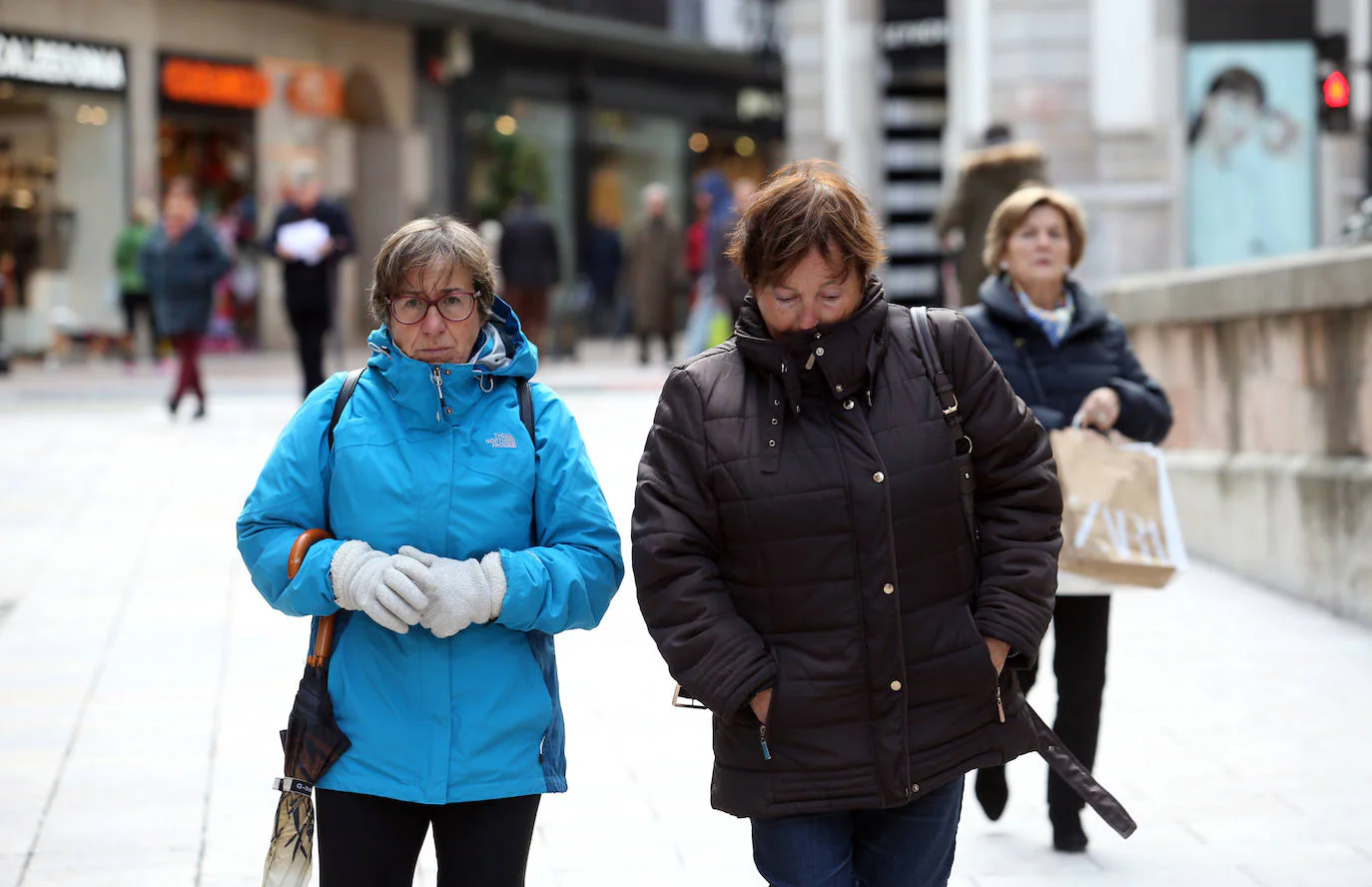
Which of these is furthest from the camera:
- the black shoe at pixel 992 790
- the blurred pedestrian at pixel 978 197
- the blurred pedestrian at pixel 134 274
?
the blurred pedestrian at pixel 134 274

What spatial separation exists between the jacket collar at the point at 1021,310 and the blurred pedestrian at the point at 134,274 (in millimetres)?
20144

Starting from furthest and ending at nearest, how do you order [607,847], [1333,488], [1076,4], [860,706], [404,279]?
[1076,4] < [1333,488] < [607,847] < [404,279] < [860,706]

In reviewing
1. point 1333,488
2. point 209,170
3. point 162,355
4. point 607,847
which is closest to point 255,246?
point 209,170

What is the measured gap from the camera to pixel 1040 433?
142 inches

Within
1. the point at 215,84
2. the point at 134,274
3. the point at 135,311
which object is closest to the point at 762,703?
the point at 134,274

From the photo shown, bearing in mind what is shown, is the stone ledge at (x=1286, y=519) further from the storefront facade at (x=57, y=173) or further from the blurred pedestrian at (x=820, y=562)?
the storefront facade at (x=57, y=173)

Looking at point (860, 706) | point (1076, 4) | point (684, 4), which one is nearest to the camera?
point (860, 706)

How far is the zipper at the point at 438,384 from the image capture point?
352 cm

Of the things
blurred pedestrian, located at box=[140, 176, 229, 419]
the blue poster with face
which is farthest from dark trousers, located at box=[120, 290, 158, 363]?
the blue poster with face

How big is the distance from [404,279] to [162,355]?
23.2 m

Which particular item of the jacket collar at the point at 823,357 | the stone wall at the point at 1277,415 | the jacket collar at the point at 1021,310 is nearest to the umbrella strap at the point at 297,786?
the jacket collar at the point at 823,357

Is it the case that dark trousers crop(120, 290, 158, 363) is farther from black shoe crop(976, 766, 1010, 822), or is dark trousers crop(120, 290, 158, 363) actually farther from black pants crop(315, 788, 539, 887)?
black pants crop(315, 788, 539, 887)

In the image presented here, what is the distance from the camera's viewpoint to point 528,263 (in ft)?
72.3

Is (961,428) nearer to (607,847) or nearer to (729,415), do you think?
(729,415)
